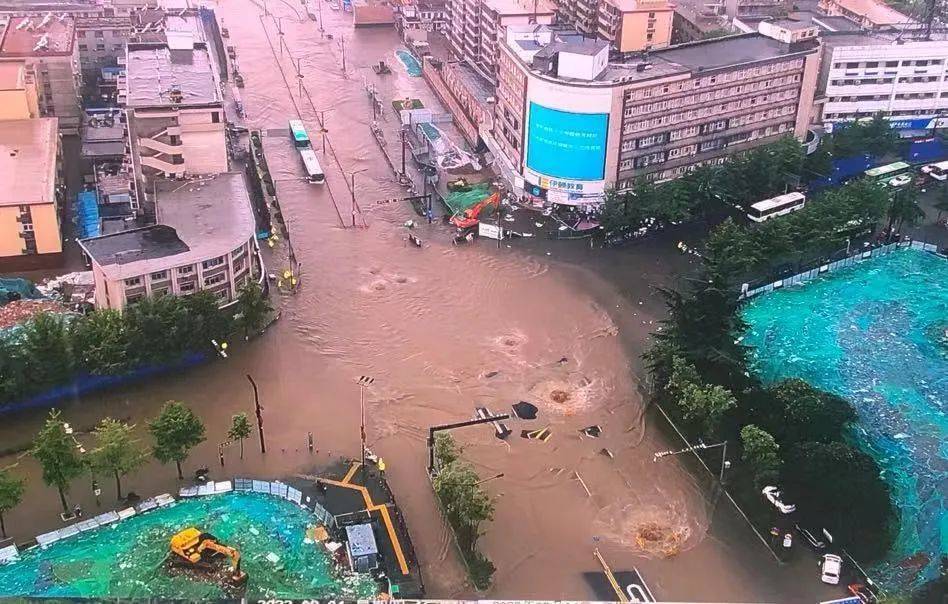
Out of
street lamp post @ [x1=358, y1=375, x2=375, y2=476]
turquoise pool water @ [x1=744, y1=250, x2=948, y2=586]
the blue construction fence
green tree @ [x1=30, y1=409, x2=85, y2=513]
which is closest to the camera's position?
green tree @ [x1=30, y1=409, x2=85, y2=513]

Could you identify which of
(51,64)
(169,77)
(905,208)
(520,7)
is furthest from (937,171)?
(51,64)

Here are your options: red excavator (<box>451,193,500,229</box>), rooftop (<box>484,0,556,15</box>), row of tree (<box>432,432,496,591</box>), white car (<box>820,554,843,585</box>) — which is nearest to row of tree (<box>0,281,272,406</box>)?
row of tree (<box>432,432,496,591</box>)

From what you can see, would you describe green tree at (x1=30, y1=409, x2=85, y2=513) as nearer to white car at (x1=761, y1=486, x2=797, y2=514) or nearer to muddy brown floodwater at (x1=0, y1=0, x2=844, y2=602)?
muddy brown floodwater at (x1=0, y1=0, x2=844, y2=602)

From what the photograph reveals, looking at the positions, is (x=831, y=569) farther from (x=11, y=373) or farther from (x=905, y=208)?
(x=11, y=373)

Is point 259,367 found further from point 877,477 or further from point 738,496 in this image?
point 877,477

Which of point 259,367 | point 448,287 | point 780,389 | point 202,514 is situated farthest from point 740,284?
point 202,514
